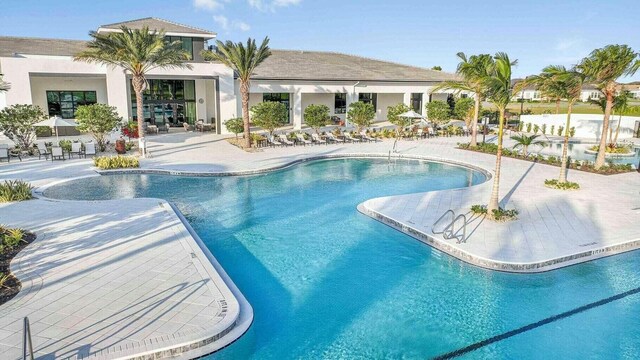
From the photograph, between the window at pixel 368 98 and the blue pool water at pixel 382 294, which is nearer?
the blue pool water at pixel 382 294

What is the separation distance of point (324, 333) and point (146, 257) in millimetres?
4612

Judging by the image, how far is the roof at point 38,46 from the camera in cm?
2909

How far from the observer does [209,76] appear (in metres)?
31.0

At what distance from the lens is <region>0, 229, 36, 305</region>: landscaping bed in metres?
7.82

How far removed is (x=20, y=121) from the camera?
22.0 metres

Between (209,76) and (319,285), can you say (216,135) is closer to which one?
(209,76)

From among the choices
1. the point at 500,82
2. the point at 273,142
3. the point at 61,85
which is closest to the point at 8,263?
the point at 500,82

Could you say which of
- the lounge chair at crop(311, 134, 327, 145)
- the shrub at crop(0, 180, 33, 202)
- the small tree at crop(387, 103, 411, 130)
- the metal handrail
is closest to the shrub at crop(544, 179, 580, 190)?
the small tree at crop(387, 103, 411, 130)

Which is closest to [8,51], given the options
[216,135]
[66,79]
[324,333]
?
[66,79]

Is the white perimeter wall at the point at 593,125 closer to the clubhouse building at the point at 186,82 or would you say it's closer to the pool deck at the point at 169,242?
the clubhouse building at the point at 186,82

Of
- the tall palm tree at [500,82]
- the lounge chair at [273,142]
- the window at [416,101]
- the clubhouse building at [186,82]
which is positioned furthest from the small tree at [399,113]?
the tall palm tree at [500,82]

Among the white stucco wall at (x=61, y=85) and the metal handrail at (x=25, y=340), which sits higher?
the white stucco wall at (x=61, y=85)

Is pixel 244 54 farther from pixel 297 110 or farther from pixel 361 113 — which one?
pixel 297 110

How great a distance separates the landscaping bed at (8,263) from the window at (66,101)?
22.6m
